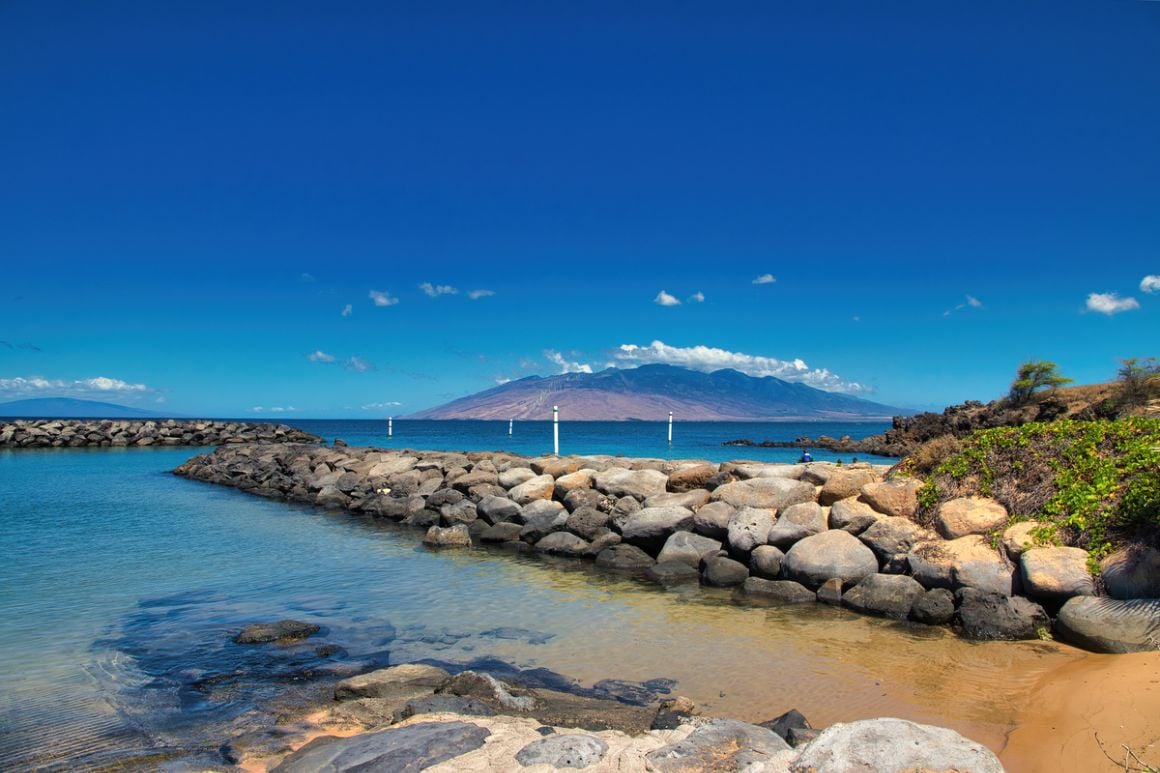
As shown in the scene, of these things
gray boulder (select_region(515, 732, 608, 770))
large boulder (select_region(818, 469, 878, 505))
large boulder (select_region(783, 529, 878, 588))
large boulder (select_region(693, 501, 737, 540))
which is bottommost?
gray boulder (select_region(515, 732, 608, 770))

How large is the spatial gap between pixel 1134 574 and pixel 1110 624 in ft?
2.70

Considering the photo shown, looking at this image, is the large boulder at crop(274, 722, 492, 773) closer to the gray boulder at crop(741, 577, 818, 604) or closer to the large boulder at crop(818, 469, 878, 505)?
the gray boulder at crop(741, 577, 818, 604)

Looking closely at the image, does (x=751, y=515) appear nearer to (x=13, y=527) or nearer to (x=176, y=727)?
(x=176, y=727)

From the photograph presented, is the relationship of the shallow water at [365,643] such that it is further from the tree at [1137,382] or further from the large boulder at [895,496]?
the tree at [1137,382]

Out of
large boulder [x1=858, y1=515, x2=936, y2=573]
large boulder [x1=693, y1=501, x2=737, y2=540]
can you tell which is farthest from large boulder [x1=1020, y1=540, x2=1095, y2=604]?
large boulder [x1=693, y1=501, x2=737, y2=540]

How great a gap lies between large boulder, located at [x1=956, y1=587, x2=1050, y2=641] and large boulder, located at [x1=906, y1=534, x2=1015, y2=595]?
0.77 feet

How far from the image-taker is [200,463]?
3144cm

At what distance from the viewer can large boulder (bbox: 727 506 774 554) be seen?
11.7 m

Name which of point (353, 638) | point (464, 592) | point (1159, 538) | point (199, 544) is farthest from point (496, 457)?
point (1159, 538)

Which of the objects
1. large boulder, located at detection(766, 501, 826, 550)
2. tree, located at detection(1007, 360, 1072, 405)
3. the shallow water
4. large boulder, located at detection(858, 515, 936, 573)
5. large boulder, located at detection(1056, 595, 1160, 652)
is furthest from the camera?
tree, located at detection(1007, 360, 1072, 405)

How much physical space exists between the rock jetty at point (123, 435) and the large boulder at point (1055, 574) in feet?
175

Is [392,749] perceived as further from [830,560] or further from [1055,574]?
[1055,574]

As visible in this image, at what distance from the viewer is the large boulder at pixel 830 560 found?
34.3 ft

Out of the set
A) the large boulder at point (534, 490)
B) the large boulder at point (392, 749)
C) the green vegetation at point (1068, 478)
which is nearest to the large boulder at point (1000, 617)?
the green vegetation at point (1068, 478)
